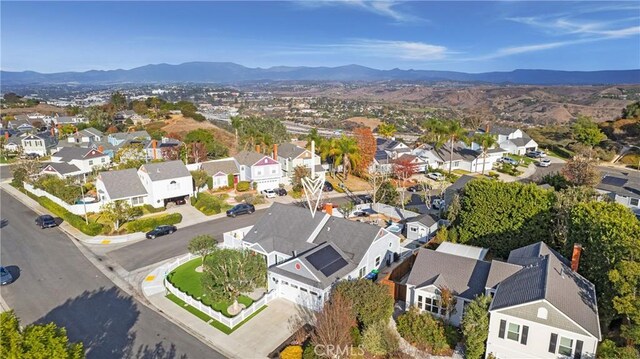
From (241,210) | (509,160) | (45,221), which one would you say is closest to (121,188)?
(45,221)

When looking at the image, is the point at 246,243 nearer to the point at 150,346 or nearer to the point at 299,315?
the point at 299,315

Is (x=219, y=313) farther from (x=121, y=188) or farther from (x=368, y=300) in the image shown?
(x=121, y=188)

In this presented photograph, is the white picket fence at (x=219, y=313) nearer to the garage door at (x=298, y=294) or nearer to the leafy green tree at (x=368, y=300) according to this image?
the garage door at (x=298, y=294)

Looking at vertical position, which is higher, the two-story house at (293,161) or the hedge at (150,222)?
the two-story house at (293,161)

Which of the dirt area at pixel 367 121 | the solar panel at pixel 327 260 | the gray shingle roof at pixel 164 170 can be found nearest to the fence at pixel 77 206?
the gray shingle roof at pixel 164 170

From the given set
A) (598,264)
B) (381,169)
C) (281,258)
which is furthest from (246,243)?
(381,169)

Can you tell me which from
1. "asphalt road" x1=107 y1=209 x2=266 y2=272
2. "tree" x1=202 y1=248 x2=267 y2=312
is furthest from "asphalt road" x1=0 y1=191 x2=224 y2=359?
"tree" x1=202 y1=248 x2=267 y2=312
